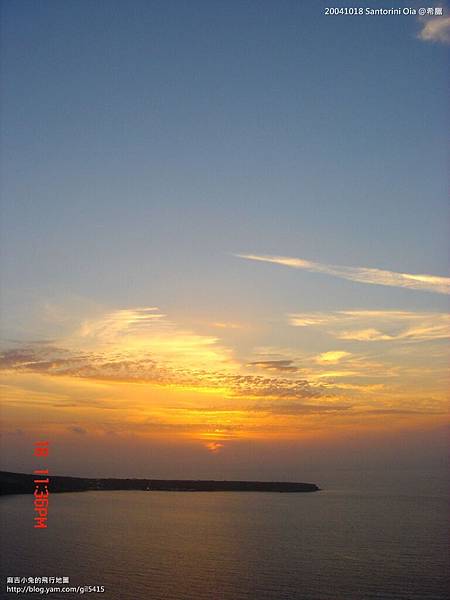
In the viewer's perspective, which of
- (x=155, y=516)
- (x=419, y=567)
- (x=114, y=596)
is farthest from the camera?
(x=155, y=516)

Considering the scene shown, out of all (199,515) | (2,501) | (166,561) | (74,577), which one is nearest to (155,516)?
(199,515)

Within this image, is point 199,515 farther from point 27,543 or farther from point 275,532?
point 27,543

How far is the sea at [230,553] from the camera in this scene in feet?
152

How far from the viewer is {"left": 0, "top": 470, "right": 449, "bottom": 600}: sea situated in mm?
46312

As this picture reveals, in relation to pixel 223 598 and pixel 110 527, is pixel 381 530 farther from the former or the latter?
pixel 223 598

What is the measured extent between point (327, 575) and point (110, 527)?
1727 inches

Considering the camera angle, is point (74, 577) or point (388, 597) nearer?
point (388, 597)

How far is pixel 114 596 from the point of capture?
43.4 metres

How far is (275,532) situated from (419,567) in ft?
96.1

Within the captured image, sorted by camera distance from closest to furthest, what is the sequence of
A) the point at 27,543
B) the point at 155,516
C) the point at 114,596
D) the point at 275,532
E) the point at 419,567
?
the point at 114,596 < the point at 419,567 < the point at 27,543 < the point at 275,532 < the point at 155,516

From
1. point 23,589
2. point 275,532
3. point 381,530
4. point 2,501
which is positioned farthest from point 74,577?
point 2,501

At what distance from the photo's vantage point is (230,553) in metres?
63.3

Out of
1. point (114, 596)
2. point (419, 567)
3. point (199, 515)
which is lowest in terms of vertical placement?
point (199, 515)

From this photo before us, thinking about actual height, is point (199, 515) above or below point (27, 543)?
below
